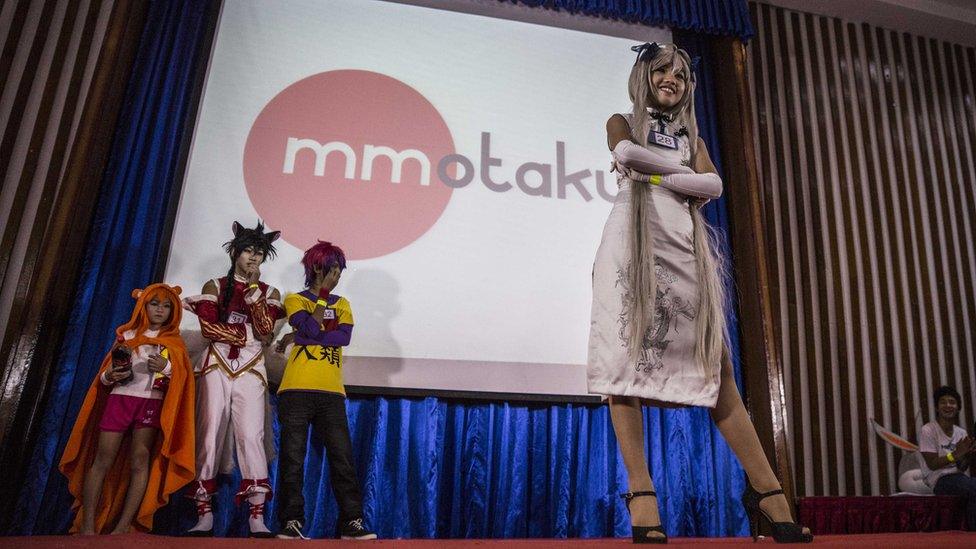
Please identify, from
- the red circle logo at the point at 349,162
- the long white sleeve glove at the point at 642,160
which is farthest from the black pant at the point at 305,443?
the long white sleeve glove at the point at 642,160

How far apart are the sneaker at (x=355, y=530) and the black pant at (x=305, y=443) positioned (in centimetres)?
3

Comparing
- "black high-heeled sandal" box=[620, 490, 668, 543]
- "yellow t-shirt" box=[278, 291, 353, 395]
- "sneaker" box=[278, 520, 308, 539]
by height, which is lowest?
"sneaker" box=[278, 520, 308, 539]

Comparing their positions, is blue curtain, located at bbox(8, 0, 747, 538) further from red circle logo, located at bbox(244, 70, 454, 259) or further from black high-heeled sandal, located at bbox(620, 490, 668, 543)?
black high-heeled sandal, located at bbox(620, 490, 668, 543)

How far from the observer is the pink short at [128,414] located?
9.11 ft

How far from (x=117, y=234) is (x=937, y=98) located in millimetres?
6040

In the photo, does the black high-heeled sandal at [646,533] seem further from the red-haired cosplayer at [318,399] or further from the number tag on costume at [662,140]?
the red-haired cosplayer at [318,399]

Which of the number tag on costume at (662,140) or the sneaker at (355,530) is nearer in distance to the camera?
the number tag on costume at (662,140)

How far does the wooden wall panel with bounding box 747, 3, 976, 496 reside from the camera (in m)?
4.40

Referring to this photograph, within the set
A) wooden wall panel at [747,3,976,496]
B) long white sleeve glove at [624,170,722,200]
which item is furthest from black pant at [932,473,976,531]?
long white sleeve glove at [624,170,722,200]

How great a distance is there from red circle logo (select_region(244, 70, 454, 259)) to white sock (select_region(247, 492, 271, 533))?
1.26 meters

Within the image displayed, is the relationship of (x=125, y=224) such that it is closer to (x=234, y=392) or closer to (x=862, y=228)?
(x=234, y=392)

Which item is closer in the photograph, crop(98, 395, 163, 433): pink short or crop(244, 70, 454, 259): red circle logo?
crop(98, 395, 163, 433): pink short

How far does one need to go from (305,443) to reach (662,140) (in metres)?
1.99

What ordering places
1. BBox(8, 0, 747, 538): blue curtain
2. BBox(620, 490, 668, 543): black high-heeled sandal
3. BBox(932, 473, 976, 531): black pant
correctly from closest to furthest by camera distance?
BBox(620, 490, 668, 543): black high-heeled sandal
BBox(8, 0, 747, 538): blue curtain
BBox(932, 473, 976, 531): black pant
